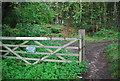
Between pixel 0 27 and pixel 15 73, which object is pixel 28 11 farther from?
pixel 15 73

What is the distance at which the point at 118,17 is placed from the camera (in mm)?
18094

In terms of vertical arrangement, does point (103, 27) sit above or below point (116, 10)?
below

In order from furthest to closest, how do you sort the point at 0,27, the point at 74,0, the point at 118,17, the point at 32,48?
1. the point at 118,17
2. the point at 74,0
3. the point at 0,27
4. the point at 32,48

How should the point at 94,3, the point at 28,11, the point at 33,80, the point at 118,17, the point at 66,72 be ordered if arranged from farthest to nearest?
the point at 94,3, the point at 118,17, the point at 28,11, the point at 66,72, the point at 33,80

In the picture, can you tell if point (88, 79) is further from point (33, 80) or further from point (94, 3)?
point (94, 3)

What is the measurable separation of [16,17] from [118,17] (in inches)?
579

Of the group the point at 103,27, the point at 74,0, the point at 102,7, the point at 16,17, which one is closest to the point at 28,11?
the point at 16,17

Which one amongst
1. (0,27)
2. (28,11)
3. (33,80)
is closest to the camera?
(33,80)

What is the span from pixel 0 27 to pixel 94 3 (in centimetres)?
1525

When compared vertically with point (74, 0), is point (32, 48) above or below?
below

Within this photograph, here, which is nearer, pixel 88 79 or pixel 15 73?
pixel 88 79

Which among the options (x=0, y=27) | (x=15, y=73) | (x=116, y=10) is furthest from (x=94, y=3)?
(x=15, y=73)

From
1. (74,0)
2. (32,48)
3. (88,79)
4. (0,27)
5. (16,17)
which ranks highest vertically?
(74,0)

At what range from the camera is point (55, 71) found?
5.79 m
